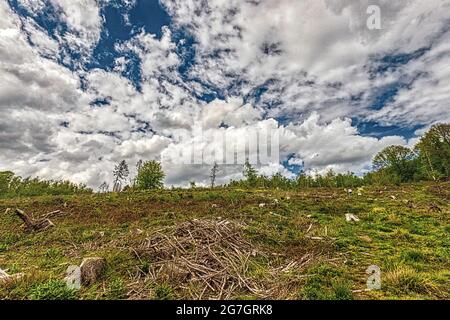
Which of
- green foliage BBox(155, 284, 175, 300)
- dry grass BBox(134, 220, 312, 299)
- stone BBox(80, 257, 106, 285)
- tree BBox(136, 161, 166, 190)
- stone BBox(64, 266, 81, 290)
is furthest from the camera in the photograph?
tree BBox(136, 161, 166, 190)

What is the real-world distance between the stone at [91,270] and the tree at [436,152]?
215 ft

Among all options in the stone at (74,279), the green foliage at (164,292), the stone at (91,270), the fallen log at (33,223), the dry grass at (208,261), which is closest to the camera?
the green foliage at (164,292)

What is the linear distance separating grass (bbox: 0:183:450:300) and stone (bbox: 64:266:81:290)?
0.60 ft

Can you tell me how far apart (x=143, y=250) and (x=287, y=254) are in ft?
15.5

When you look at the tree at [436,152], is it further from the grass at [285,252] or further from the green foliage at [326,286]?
the green foliage at [326,286]

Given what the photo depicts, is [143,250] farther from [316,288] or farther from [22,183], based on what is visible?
[22,183]

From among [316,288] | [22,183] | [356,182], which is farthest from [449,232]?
[22,183]

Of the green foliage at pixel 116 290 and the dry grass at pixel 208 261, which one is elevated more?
the dry grass at pixel 208 261

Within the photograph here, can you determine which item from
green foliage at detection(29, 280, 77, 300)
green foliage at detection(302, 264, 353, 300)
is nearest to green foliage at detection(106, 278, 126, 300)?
green foliage at detection(29, 280, 77, 300)

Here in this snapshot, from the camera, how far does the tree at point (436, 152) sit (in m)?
55.4

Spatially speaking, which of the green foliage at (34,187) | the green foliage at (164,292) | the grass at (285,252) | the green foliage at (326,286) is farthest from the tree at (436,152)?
the green foliage at (34,187)

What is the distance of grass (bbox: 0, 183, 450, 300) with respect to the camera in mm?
6191

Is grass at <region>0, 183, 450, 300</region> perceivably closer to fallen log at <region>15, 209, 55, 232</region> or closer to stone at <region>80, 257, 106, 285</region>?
stone at <region>80, 257, 106, 285</region>

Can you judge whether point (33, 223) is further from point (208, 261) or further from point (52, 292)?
point (208, 261)
